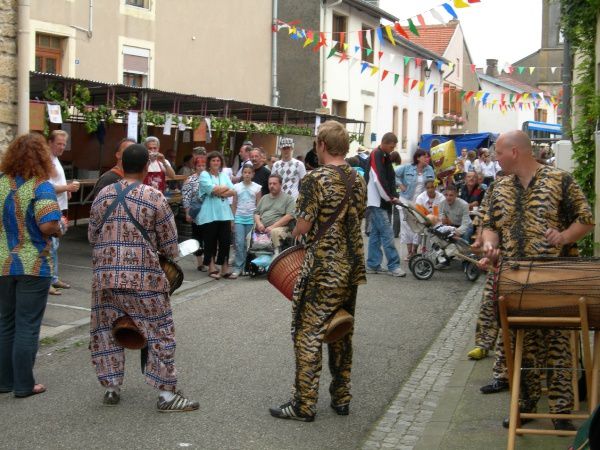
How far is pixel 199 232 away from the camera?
13.9 meters

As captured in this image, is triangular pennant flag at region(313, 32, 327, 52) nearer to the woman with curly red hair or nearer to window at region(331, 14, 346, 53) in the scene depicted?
window at region(331, 14, 346, 53)

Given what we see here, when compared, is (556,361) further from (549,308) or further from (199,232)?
(199,232)

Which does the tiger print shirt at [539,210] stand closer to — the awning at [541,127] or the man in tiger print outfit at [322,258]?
the man in tiger print outfit at [322,258]

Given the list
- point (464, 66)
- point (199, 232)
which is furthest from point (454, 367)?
point (464, 66)

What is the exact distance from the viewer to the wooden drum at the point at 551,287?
4.88 metres

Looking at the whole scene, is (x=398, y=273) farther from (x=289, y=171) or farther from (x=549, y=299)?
(x=549, y=299)

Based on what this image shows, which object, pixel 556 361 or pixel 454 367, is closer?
pixel 556 361

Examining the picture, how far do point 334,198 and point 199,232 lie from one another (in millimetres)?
7925

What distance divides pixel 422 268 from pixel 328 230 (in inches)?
304

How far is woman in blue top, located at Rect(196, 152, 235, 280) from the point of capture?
13.3 meters

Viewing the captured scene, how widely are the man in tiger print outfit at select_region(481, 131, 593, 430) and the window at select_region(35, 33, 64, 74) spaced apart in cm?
1428

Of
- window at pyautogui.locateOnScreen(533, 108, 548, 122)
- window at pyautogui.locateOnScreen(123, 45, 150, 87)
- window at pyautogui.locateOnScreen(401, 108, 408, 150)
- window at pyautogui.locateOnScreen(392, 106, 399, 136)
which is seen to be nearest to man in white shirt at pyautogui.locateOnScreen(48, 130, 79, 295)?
window at pyautogui.locateOnScreen(123, 45, 150, 87)

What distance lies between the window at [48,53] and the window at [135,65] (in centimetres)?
197

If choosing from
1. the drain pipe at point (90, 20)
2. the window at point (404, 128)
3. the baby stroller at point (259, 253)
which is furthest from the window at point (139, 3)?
the window at point (404, 128)
